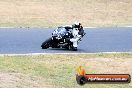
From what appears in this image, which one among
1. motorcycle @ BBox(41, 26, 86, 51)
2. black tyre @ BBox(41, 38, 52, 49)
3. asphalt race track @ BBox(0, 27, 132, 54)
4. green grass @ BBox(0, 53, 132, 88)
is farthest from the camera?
black tyre @ BBox(41, 38, 52, 49)

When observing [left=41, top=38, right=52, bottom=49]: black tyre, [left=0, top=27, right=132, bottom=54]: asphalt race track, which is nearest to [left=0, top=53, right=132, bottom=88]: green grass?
[left=0, top=27, right=132, bottom=54]: asphalt race track

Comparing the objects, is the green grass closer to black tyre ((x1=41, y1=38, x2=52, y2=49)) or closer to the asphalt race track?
the asphalt race track

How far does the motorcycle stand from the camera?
18.2m

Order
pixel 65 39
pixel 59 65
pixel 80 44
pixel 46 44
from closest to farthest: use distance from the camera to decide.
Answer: pixel 59 65
pixel 65 39
pixel 46 44
pixel 80 44

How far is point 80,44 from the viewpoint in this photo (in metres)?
20.4

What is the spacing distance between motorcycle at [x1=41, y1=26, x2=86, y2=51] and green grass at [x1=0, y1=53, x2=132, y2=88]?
45.3 inches

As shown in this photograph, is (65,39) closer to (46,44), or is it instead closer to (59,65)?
(46,44)

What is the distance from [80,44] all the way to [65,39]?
6.81ft

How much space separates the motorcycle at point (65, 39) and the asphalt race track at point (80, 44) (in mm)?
227

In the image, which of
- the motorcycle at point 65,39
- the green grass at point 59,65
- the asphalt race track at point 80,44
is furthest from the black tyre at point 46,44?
the green grass at point 59,65

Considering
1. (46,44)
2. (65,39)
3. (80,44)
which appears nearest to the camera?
(65,39)

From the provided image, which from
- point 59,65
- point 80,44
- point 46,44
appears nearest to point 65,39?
point 46,44

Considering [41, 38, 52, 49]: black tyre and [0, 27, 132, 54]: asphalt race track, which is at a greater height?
[41, 38, 52, 49]: black tyre

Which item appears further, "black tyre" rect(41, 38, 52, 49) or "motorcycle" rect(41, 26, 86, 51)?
"black tyre" rect(41, 38, 52, 49)
